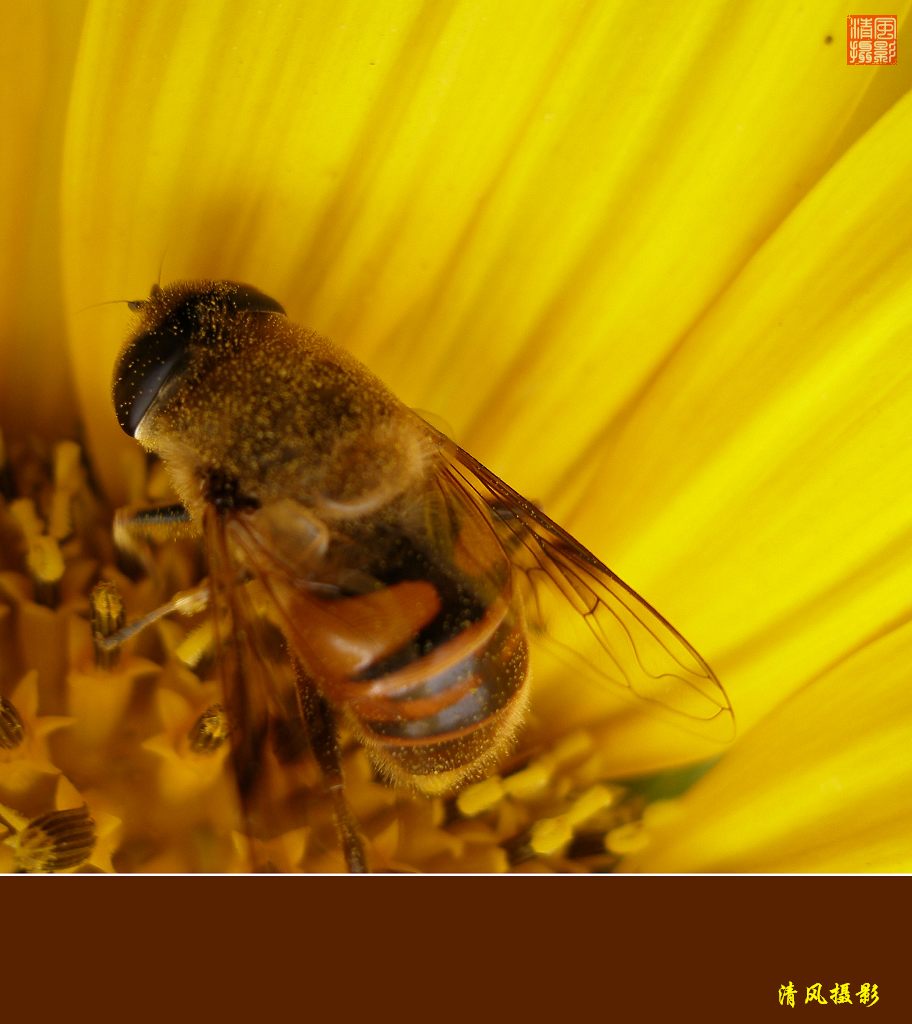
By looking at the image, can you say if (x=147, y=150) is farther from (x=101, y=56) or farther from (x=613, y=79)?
(x=613, y=79)

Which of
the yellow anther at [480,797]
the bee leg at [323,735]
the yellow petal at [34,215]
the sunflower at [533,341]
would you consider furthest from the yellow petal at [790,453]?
the yellow petal at [34,215]

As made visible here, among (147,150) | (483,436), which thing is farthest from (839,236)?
(147,150)

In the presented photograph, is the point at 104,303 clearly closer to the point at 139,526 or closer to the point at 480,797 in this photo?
the point at 139,526

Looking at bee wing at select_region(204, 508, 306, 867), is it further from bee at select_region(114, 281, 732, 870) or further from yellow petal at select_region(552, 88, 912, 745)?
yellow petal at select_region(552, 88, 912, 745)

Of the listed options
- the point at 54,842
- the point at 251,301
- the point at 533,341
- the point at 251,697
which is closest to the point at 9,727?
the point at 54,842

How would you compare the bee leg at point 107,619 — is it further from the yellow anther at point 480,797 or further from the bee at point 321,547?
the yellow anther at point 480,797

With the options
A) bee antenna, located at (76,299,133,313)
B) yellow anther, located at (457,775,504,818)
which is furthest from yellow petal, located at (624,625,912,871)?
bee antenna, located at (76,299,133,313)
